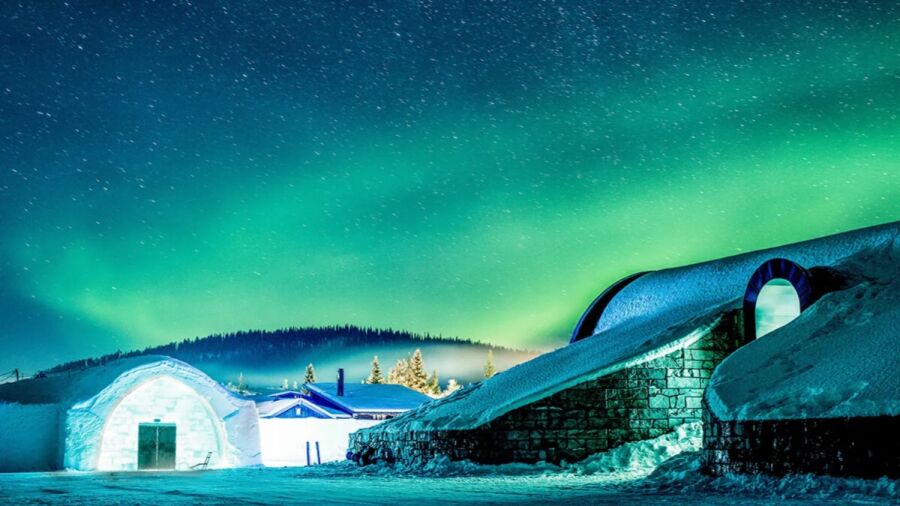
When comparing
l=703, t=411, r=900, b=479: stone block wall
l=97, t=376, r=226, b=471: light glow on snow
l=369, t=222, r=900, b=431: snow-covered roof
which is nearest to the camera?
l=703, t=411, r=900, b=479: stone block wall

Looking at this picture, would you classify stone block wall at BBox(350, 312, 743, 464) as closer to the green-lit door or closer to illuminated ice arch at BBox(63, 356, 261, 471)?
illuminated ice arch at BBox(63, 356, 261, 471)

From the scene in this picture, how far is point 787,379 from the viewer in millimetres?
11797

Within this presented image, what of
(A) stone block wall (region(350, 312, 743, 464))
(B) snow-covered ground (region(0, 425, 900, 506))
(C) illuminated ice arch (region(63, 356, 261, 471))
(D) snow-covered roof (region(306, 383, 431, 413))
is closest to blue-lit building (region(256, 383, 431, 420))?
(D) snow-covered roof (region(306, 383, 431, 413))

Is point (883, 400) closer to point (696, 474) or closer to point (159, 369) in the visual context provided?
point (696, 474)

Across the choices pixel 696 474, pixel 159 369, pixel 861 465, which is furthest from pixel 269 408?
pixel 861 465

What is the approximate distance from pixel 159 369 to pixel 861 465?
18.9m

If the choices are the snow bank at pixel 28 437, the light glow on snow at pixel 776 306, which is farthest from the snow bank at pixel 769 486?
the snow bank at pixel 28 437

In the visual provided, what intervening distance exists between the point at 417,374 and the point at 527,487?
79.1 meters

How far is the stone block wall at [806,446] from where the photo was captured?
9.34m

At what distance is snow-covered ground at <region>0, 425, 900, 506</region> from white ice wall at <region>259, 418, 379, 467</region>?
57.8 feet

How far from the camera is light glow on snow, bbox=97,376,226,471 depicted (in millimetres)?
23000

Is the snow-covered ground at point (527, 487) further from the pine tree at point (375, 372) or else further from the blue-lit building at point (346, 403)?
the pine tree at point (375, 372)

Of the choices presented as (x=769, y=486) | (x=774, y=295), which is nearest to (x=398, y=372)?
(x=774, y=295)

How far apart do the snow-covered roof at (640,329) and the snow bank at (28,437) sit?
9162 mm
